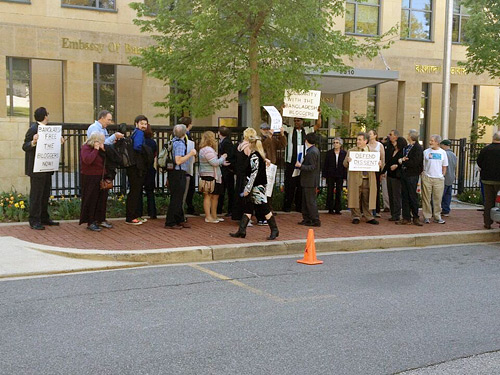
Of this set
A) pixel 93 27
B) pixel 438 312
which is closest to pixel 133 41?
pixel 93 27

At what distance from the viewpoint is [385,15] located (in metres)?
28.3

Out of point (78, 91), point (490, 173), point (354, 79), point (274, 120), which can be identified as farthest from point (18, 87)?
point (490, 173)

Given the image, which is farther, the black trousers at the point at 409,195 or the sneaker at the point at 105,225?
the black trousers at the point at 409,195

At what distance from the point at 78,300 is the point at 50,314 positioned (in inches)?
22.2

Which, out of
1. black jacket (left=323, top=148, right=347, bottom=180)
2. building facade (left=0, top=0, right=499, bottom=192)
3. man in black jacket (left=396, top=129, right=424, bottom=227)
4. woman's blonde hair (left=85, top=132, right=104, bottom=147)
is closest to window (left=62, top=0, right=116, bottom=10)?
building facade (left=0, top=0, right=499, bottom=192)

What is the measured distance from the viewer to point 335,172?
13672 mm

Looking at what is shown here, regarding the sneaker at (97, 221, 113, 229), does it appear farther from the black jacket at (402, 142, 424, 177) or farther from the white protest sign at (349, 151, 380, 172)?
the black jacket at (402, 142, 424, 177)

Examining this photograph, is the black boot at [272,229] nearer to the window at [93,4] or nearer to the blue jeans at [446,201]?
the blue jeans at [446,201]

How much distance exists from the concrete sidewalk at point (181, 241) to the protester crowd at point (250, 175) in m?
0.30

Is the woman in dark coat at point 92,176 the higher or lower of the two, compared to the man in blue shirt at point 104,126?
lower

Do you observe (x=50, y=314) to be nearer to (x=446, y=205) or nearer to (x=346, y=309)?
(x=346, y=309)

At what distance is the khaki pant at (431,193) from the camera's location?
1275 cm

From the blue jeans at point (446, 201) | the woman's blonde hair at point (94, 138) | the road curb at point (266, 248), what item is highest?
the woman's blonde hair at point (94, 138)

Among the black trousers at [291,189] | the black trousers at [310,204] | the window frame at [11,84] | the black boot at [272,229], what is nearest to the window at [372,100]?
the window frame at [11,84]
